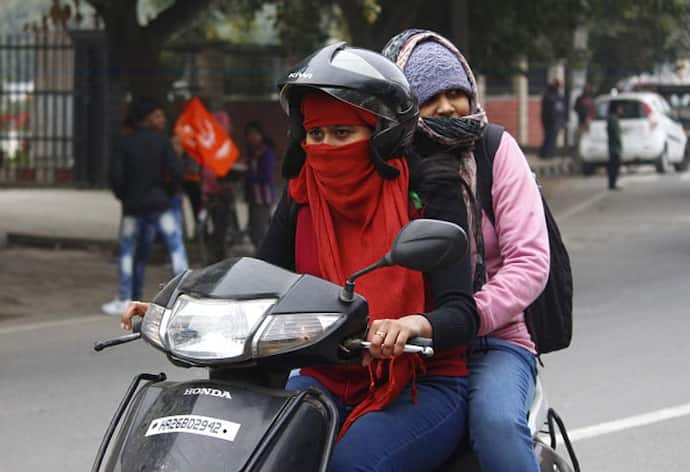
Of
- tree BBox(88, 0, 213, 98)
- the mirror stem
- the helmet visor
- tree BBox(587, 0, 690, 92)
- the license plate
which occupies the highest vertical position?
tree BBox(587, 0, 690, 92)

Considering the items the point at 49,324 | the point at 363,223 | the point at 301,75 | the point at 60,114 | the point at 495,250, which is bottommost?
the point at 49,324

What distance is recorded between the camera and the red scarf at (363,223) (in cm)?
343

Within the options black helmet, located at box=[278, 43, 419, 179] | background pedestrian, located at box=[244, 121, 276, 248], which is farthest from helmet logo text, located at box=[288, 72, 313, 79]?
background pedestrian, located at box=[244, 121, 276, 248]

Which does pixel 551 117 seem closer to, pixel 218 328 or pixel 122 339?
pixel 122 339

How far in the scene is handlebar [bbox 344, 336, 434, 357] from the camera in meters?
3.16

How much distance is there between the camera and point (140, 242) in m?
11.7

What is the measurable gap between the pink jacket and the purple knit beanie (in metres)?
0.20

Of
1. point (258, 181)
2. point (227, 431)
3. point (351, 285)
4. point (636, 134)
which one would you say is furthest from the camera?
point (636, 134)

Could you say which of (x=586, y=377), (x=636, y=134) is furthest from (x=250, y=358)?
(x=636, y=134)

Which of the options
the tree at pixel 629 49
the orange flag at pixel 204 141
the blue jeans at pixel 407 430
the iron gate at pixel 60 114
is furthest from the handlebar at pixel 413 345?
the tree at pixel 629 49

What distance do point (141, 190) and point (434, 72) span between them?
7810mm

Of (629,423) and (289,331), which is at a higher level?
(289,331)

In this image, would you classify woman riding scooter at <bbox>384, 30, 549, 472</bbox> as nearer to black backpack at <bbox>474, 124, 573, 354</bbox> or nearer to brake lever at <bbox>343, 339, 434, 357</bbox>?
black backpack at <bbox>474, 124, 573, 354</bbox>

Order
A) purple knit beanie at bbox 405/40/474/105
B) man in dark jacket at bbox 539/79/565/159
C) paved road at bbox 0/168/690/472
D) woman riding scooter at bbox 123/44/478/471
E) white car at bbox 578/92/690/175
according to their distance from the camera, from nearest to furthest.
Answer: woman riding scooter at bbox 123/44/478/471 < purple knit beanie at bbox 405/40/474/105 < paved road at bbox 0/168/690/472 < white car at bbox 578/92/690/175 < man in dark jacket at bbox 539/79/565/159
